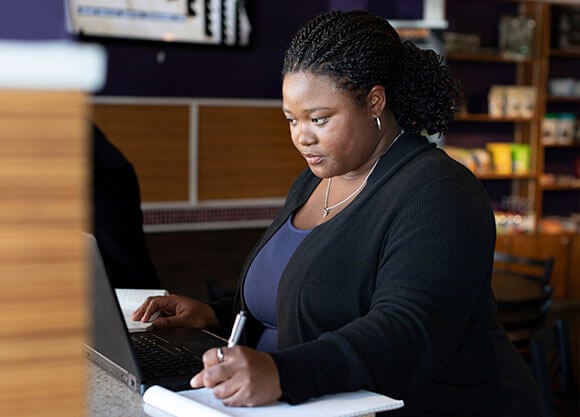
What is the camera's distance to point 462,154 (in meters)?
7.93

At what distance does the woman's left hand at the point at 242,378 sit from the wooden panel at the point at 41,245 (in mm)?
902

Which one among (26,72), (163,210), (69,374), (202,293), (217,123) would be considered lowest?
(202,293)

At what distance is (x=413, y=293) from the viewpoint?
1.50m

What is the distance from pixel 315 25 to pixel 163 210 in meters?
4.54

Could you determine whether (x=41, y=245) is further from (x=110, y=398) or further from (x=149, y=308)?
(x=149, y=308)

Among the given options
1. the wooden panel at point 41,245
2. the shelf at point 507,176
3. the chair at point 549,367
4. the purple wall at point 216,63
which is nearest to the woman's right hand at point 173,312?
the chair at point 549,367

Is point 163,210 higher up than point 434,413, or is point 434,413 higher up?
point 434,413

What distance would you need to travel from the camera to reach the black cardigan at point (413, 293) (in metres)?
1.46

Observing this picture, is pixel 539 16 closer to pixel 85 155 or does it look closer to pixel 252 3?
pixel 252 3

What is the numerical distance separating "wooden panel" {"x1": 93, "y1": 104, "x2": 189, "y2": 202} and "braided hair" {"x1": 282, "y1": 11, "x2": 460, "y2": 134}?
4.36m

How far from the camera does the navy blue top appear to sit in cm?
181

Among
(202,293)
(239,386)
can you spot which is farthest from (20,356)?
(202,293)

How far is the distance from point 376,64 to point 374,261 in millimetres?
399

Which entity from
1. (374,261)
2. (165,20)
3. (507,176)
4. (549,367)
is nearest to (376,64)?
(374,261)
